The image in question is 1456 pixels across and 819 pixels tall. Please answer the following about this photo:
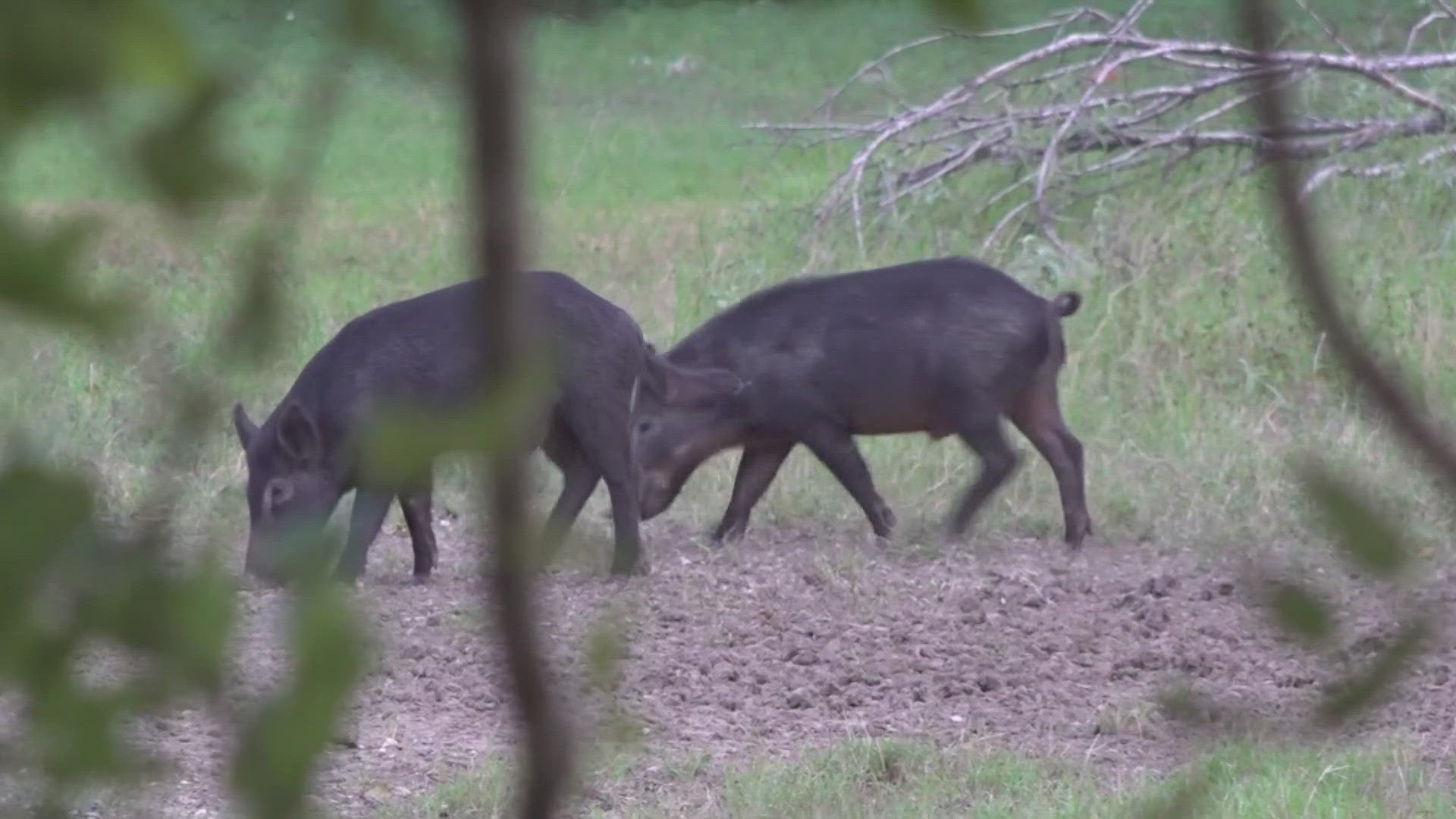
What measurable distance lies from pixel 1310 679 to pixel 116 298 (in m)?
4.43

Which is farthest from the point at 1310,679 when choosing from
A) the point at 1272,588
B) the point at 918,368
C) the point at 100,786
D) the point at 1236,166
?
the point at 1236,166

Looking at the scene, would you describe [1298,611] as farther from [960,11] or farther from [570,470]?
[570,470]

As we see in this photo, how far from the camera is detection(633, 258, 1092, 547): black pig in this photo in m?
6.85

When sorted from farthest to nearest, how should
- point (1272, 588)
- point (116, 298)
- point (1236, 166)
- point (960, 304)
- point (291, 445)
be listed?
point (1236, 166) → point (960, 304) → point (291, 445) → point (1272, 588) → point (116, 298)

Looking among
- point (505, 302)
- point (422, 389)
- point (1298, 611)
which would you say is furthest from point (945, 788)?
point (505, 302)

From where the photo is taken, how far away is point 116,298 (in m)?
0.73

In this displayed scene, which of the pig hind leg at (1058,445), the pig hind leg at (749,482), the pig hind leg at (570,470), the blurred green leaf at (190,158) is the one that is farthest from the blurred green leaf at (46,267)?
the pig hind leg at (749,482)

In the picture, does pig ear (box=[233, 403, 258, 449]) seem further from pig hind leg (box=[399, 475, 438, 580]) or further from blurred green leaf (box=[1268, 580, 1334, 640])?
blurred green leaf (box=[1268, 580, 1334, 640])

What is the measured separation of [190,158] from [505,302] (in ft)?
0.37

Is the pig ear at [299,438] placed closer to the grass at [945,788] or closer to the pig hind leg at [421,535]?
the pig hind leg at [421,535]

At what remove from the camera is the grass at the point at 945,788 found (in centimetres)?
395

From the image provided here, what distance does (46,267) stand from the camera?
707 mm

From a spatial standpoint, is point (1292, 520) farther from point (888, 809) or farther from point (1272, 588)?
point (1272, 588)

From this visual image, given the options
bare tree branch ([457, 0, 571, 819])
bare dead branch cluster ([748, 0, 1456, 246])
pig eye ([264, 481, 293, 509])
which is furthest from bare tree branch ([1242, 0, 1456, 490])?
bare dead branch cluster ([748, 0, 1456, 246])
